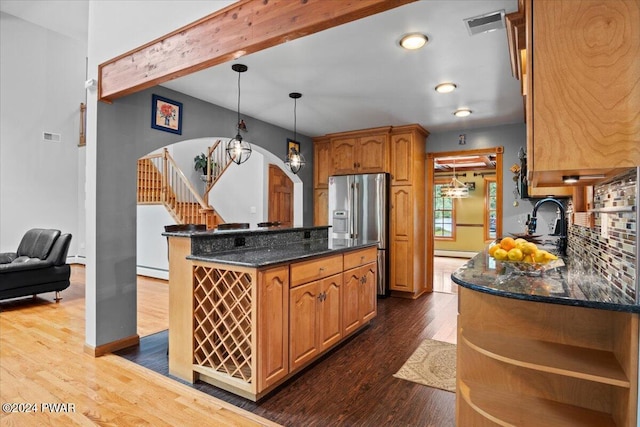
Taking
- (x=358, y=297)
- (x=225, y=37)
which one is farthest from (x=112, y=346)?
(x=225, y=37)

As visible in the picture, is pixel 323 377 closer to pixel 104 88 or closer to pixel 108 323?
pixel 108 323

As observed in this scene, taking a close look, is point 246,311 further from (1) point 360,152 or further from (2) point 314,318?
(1) point 360,152

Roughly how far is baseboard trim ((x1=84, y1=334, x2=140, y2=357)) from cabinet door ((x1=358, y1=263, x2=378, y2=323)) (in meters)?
2.16

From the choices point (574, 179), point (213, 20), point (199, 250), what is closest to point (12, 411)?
point (199, 250)

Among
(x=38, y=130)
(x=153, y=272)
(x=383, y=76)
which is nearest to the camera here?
(x=383, y=76)

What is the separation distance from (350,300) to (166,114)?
2615mm

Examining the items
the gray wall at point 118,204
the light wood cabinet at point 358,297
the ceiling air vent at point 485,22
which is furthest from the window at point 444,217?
the gray wall at point 118,204

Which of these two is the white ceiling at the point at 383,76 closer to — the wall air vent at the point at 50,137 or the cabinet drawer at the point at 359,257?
the cabinet drawer at the point at 359,257

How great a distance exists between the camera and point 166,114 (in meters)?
3.52

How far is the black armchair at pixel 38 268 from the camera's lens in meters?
4.42

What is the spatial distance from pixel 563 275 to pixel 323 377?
1.74 m

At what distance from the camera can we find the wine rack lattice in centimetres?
229

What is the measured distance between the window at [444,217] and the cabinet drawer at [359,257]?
6.96m

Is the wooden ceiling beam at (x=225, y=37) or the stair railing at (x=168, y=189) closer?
the wooden ceiling beam at (x=225, y=37)
